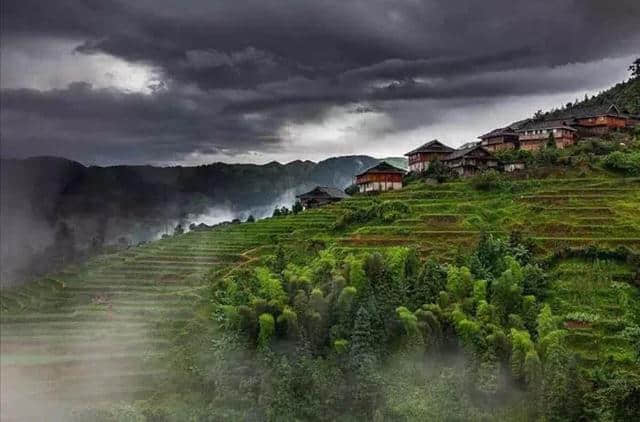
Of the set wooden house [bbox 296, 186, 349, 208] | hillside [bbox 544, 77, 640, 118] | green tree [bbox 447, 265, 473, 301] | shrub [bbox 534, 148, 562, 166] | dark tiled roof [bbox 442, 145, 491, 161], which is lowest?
green tree [bbox 447, 265, 473, 301]

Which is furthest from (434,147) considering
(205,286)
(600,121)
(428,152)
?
(205,286)

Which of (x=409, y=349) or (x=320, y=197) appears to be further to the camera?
(x=320, y=197)

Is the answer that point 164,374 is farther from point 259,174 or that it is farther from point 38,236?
point 259,174

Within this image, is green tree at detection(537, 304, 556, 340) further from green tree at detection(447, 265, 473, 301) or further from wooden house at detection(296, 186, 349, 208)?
wooden house at detection(296, 186, 349, 208)

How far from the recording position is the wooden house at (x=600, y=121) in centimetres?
3722

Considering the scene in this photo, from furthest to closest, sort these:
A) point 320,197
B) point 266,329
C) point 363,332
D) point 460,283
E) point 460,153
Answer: point 320,197, point 460,153, point 460,283, point 266,329, point 363,332

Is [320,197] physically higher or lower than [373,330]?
higher

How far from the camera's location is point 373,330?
16375 mm

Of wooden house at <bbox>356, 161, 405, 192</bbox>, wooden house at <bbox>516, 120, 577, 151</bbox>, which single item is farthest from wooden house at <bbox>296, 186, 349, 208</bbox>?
wooden house at <bbox>516, 120, 577, 151</bbox>

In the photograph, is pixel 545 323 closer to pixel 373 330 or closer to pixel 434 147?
pixel 373 330

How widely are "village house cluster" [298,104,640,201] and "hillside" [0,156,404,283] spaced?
1358cm

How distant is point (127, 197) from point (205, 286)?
3015 centimetres

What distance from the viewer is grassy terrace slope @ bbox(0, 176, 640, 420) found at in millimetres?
13758

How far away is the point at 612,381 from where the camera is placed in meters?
14.1
